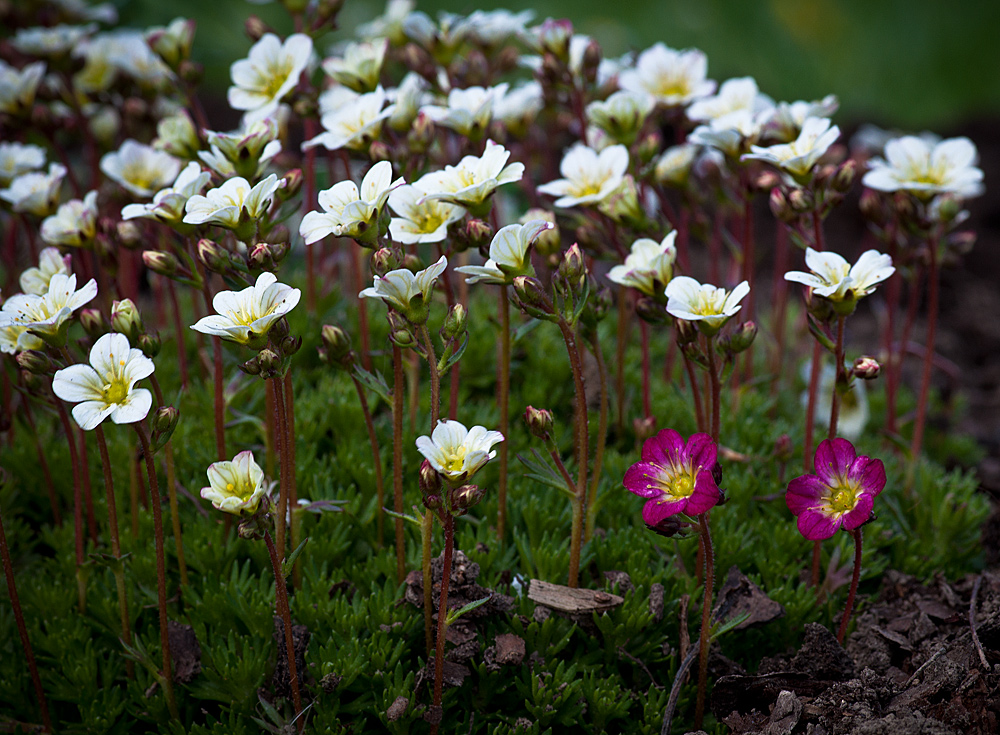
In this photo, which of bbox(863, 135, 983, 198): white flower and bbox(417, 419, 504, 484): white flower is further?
bbox(863, 135, 983, 198): white flower

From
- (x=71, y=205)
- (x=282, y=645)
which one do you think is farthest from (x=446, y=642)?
(x=71, y=205)

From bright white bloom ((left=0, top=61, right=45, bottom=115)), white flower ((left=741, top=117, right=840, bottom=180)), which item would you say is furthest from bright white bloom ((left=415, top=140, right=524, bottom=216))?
bright white bloom ((left=0, top=61, right=45, bottom=115))

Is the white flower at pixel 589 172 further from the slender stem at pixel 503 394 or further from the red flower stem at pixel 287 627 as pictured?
the red flower stem at pixel 287 627

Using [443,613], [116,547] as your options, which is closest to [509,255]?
[443,613]

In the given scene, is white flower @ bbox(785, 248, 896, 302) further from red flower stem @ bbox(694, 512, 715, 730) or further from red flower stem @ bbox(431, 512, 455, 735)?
red flower stem @ bbox(431, 512, 455, 735)

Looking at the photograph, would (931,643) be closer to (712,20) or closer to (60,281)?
(60,281)

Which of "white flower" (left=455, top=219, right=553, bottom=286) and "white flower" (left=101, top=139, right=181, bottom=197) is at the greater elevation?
"white flower" (left=455, top=219, right=553, bottom=286)

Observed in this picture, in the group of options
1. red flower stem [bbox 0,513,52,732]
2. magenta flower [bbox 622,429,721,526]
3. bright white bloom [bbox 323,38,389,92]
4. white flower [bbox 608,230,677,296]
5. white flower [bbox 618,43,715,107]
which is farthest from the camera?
white flower [bbox 618,43,715,107]
